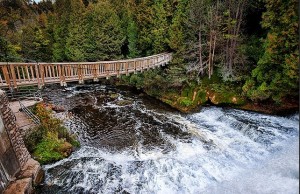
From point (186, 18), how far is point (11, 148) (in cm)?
1337

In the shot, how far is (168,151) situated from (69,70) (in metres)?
6.73

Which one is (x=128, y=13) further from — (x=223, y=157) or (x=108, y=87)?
(x=223, y=157)

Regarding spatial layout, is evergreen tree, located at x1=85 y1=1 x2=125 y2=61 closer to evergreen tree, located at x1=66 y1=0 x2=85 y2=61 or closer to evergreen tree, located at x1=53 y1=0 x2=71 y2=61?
evergreen tree, located at x1=66 y1=0 x2=85 y2=61

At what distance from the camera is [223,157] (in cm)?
844

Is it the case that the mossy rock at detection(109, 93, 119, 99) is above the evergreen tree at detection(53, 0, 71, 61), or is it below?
below

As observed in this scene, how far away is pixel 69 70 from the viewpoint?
37.5ft

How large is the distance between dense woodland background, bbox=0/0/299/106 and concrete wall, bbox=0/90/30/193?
303cm

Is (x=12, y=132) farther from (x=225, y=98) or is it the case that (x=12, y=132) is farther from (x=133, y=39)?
(x=133, y=39)

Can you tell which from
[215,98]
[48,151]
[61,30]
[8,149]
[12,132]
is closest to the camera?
[8,149]

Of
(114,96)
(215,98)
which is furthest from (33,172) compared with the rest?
(215,98)

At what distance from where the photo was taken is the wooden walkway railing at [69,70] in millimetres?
9484

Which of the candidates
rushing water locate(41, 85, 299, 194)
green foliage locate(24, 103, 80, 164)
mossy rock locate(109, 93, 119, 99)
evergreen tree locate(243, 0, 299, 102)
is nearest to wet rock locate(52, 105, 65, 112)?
rushing water locate(41, 85, 299, 194)

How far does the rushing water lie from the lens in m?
7.05

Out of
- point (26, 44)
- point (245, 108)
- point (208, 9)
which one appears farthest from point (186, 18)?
point (26, 44)
